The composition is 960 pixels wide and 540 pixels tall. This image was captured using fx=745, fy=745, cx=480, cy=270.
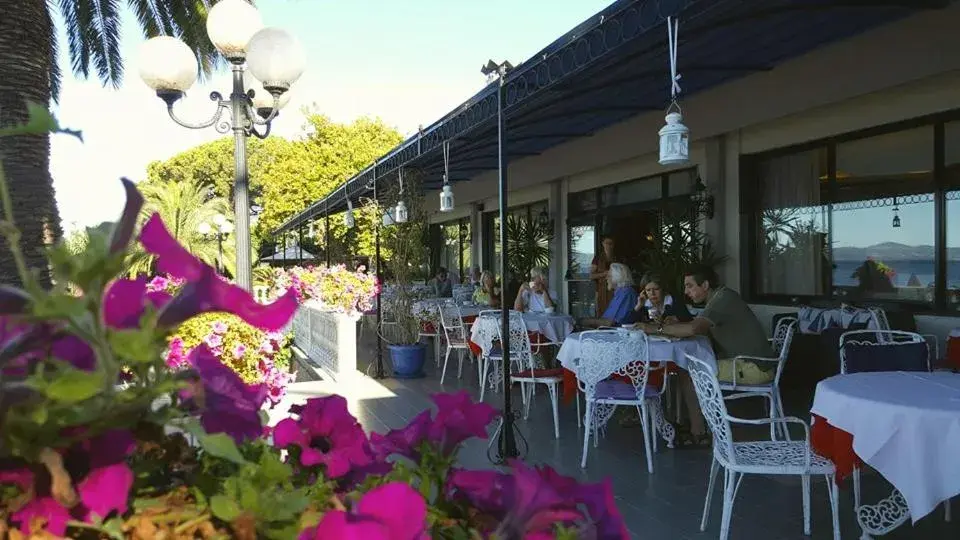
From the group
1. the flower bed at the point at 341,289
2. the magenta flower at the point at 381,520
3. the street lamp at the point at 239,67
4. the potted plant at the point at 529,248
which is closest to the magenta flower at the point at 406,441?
the magenta flower at the point at 381,520

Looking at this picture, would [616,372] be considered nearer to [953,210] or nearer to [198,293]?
[953,210]

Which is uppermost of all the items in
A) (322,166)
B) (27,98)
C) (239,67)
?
(322,166)

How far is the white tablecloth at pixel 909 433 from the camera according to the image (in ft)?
8.98

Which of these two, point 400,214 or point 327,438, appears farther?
point 400,214

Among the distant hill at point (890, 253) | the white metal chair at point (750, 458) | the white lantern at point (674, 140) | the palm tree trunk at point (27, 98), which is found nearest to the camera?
the white metal chair at point (750, 458)

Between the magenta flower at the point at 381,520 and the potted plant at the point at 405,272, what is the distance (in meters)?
8.13

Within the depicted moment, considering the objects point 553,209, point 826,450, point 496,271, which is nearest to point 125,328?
point 826,450

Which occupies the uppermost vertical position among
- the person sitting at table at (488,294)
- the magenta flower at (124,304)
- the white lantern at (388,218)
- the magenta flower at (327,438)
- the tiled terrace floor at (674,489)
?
the white lantern at (388,218)

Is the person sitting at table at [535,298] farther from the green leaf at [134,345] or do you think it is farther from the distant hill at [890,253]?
the green leaf at [134,345]

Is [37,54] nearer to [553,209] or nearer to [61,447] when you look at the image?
[61,447]

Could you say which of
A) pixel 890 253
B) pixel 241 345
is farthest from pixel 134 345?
pixel 890 253

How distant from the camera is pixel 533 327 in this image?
7320 millimetres

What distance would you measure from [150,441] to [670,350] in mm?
4884

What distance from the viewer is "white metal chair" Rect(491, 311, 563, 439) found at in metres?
5.75
